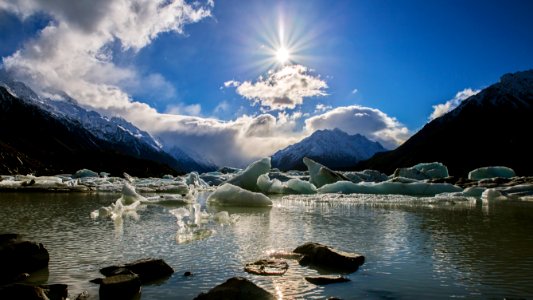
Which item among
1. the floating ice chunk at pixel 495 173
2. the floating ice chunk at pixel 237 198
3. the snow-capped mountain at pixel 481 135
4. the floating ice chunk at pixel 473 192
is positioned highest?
the snow-capped mountain at pixel 481 135

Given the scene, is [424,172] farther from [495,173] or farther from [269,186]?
[269,186]

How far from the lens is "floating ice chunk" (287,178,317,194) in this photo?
39.6 m

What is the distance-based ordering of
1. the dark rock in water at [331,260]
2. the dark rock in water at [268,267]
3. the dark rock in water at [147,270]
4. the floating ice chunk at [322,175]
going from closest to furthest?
the dark rock in water at [147,270] → the dark rock in water at [268,267] → the dark rock in water at [331,260] → the floating ice chunk at [322,175]

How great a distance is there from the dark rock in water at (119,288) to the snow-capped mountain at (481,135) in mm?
96464

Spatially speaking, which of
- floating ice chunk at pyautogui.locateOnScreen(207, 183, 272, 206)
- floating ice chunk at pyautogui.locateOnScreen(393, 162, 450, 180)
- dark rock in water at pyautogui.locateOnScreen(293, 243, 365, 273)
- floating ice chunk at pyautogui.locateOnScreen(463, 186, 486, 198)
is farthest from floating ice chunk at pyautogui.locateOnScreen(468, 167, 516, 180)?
dark rock in water at pyautogui.locateOnScreen(293, 243, 365, 273)

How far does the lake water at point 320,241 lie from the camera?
766 centimetres

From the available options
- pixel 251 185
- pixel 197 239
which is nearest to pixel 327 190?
pixel 251 185

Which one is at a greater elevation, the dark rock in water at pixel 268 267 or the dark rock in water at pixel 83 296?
the dark rock in water at pixel 268 267

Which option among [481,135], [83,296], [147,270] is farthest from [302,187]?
[481,135]

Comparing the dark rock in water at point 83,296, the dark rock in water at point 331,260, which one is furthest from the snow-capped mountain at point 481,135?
the dark rock in water at point 83,296

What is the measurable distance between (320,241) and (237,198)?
12.7m

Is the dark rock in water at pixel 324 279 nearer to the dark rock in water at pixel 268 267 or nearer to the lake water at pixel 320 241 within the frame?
the lake water at pixel 320 241

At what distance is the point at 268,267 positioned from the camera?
29.0 ft

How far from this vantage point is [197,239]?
12.4 metres
